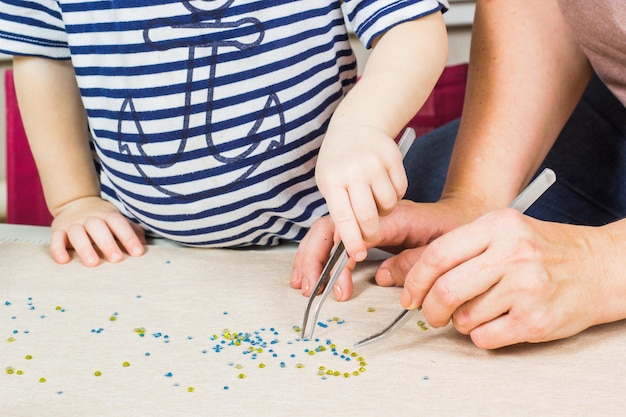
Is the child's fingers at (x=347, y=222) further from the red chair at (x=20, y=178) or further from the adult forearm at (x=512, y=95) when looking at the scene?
the red chair at (x=20, y=178)

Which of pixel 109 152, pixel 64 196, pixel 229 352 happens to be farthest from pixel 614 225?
pixel 64 196

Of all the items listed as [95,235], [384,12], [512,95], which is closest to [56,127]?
[95,235]

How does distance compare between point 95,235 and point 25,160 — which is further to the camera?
point 25,160

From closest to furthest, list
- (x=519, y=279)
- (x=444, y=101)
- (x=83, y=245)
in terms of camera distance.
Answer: (x=519, y=279) → (x=83, y=245) → (x=444, y=101)

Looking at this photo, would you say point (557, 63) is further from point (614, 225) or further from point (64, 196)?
point (64, 196)

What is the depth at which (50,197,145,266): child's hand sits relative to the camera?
823mm

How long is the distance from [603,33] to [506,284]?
302 mm

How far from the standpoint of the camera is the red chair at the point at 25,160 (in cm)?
133

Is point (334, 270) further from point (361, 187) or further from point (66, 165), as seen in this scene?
point (66, 165)

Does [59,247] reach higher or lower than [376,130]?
lower

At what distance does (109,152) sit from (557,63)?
20.2 inches

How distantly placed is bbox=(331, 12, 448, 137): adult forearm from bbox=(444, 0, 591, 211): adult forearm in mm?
119

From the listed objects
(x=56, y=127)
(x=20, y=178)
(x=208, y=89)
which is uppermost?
(x=208, y=89)

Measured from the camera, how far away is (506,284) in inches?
22.8
